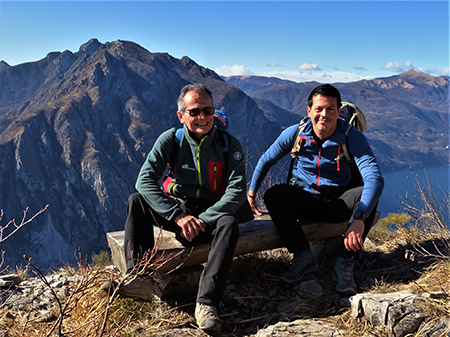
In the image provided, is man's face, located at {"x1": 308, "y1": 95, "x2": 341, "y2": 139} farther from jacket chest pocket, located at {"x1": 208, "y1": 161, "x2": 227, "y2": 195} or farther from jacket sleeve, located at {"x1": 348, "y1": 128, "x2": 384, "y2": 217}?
jacket chest pocket, located at {"x1": 208, "y1": 161, "x2": 227, "y2": 195}

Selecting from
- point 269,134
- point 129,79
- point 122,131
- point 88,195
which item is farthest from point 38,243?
point 269,134

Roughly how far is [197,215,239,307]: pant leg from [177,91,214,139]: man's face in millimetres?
739

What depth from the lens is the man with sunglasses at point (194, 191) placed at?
9.32 feet

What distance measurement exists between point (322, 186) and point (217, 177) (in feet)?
3.25

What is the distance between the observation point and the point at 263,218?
3859 mm

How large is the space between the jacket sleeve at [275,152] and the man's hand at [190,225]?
102 centimetres

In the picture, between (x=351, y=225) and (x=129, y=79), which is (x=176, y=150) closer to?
(x=351, y=225)

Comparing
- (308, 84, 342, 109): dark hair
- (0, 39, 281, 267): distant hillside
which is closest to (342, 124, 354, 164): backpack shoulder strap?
(308, 84, 342, 109): dark hair

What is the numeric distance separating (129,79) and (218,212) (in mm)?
132129

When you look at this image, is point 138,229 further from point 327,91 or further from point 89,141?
point 89,141

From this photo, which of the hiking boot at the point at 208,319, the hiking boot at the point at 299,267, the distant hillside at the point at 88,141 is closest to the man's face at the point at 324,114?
the hiking boot at the point at 299,267

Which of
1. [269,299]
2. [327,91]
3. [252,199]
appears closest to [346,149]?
[327,91]

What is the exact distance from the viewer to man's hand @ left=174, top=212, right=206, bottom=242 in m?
2.84

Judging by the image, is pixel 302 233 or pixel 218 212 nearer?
pixel 218 212
